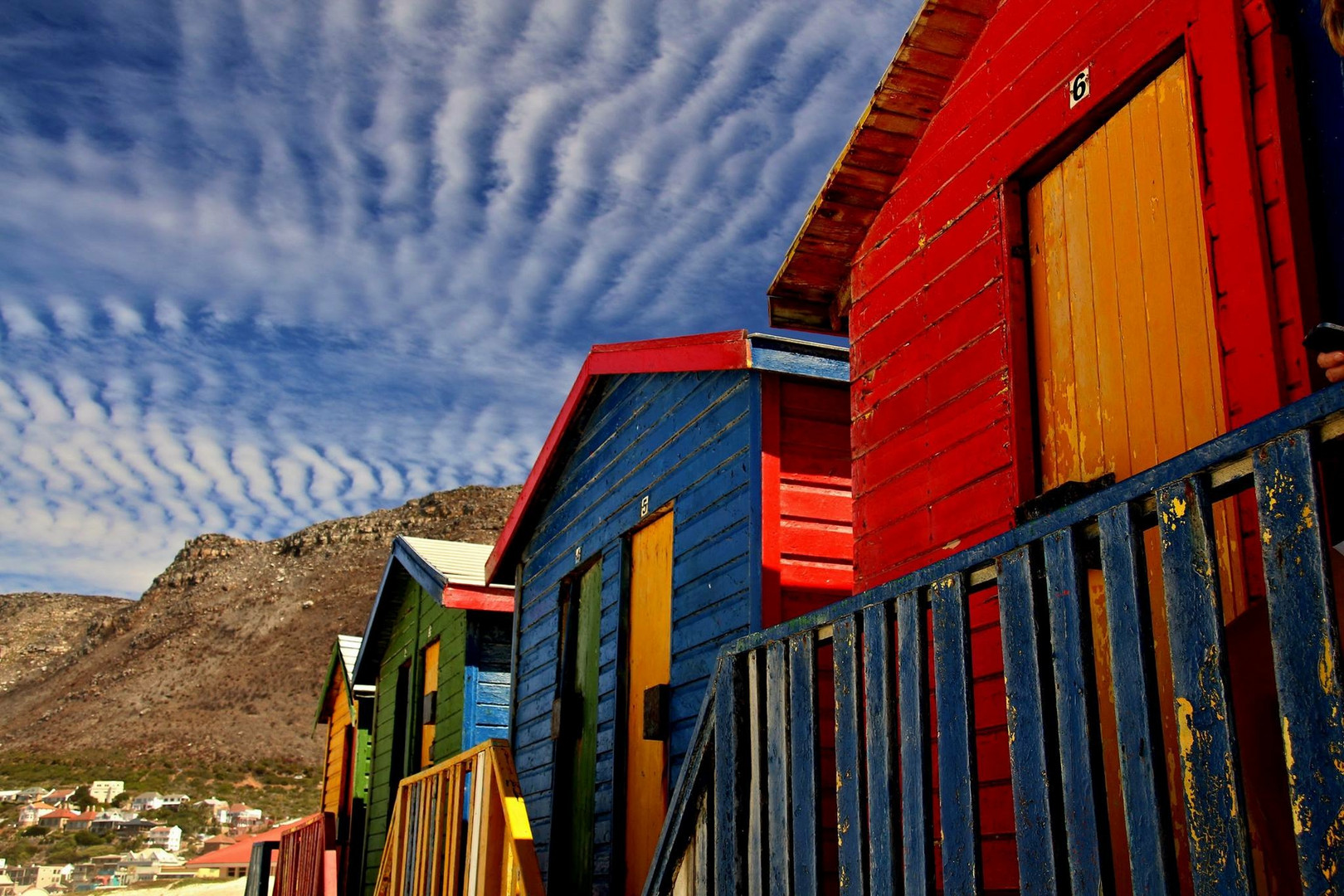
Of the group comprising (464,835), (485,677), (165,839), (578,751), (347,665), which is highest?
(347,665)

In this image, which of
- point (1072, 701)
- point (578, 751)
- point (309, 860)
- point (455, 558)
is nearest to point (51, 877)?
point (309, 860)

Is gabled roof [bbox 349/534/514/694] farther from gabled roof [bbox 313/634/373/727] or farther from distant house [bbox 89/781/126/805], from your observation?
distant house [bbox 89/781/126/805]

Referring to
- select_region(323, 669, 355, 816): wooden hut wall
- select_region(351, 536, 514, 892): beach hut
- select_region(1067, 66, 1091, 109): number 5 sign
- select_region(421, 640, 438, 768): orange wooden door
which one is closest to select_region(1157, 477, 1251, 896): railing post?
select_region(1067, 66, 1091, 109): number 5 sign

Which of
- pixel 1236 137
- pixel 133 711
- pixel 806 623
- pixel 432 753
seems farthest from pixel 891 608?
pixel 133 711

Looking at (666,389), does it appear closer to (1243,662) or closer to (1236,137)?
(1236,137)

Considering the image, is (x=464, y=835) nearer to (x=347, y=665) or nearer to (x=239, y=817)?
(x=347, y=665)

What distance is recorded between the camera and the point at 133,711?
7669cm

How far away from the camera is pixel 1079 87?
14.1ft

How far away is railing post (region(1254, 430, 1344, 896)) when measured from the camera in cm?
170

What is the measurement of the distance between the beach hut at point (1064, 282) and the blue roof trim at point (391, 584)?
6965 mm

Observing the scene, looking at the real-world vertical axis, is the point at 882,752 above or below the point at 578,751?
below

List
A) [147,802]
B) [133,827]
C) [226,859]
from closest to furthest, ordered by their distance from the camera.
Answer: [226,859] < [133,827] < [147,802]

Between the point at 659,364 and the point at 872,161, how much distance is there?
2438mm

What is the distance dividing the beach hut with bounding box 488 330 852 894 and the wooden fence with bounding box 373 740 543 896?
1387 mm
